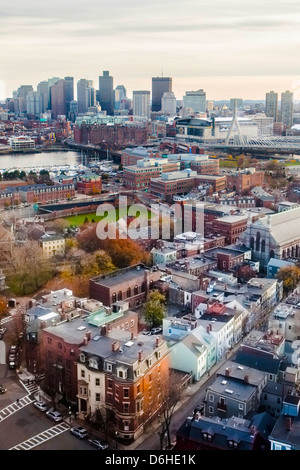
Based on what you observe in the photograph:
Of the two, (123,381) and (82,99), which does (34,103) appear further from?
(123,381)

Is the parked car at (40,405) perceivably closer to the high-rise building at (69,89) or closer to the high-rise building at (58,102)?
the high-rise building at (58,102)

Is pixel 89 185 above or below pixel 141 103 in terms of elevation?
below

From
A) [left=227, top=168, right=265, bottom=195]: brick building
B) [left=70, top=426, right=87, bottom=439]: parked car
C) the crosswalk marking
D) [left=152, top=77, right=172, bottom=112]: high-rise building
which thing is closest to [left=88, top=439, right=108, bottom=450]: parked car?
[left=70, top=426, right=87, bottom=439]: parked car

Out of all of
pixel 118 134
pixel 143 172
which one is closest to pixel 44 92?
pixel 118 134

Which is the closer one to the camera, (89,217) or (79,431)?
(79,431)

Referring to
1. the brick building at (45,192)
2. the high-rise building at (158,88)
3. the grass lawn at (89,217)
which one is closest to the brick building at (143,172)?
the brick building at (45,192)

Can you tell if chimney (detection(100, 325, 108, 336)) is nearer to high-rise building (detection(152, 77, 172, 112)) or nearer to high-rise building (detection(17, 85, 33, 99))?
high-rise building (detection(152, 77, 172, 112))

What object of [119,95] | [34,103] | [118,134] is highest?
[119,95]
